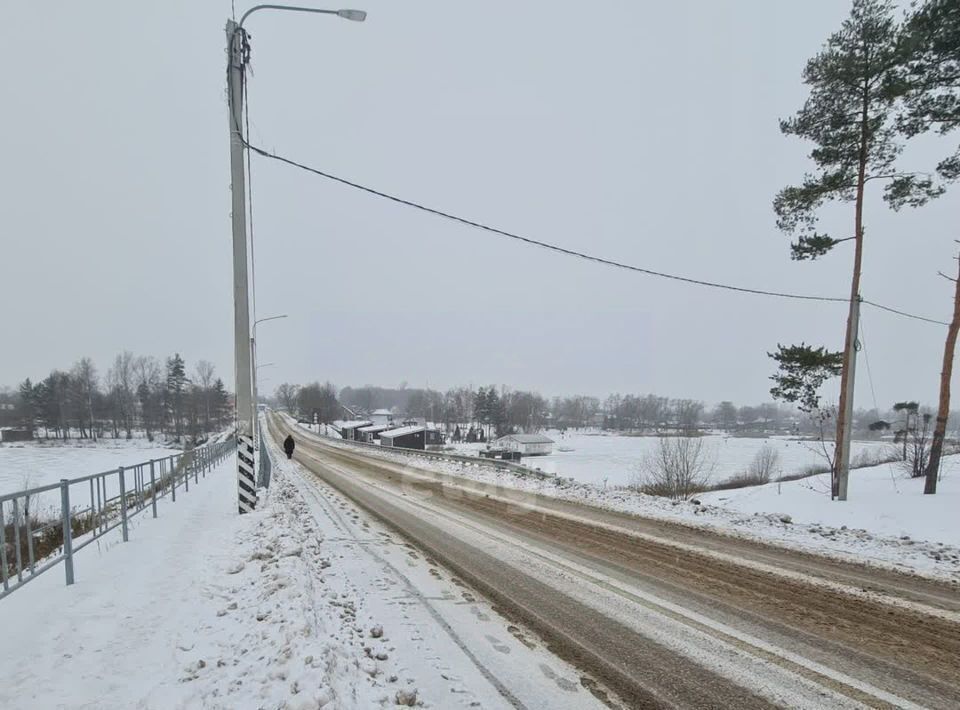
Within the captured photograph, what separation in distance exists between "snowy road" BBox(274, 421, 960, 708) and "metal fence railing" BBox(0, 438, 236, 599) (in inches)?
193

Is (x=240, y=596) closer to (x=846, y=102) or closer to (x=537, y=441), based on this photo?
A: (x=846, y=102)

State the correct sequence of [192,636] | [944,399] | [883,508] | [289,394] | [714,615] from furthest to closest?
[289,394], [944,399], [883,508], [714,615], [192,636]

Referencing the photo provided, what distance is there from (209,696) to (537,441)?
250ft

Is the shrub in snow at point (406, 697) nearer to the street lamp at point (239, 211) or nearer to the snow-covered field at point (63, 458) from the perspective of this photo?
the street lamp at point (239, 211)

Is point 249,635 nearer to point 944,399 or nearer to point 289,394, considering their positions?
point 944,399

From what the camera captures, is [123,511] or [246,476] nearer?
[123,511]

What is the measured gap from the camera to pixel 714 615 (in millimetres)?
5336

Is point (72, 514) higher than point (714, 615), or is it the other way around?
point (72, 514)

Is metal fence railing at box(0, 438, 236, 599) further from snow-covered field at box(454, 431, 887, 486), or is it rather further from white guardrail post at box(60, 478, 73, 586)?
snow-covered field at box(454, 431, 887, 486)

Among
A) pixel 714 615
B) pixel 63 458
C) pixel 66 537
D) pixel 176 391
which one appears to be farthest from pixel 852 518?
pixel 176 391

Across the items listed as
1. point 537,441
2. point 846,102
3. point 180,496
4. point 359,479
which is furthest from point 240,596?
point 537,441

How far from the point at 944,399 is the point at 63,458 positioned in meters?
76.4

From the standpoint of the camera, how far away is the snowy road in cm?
392

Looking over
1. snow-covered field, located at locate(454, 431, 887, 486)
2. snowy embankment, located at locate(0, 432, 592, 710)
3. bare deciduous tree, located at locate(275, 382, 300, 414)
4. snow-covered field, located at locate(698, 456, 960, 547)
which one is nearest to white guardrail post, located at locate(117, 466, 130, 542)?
snowy embankment, located at locate(0, 432, 592, 710)
